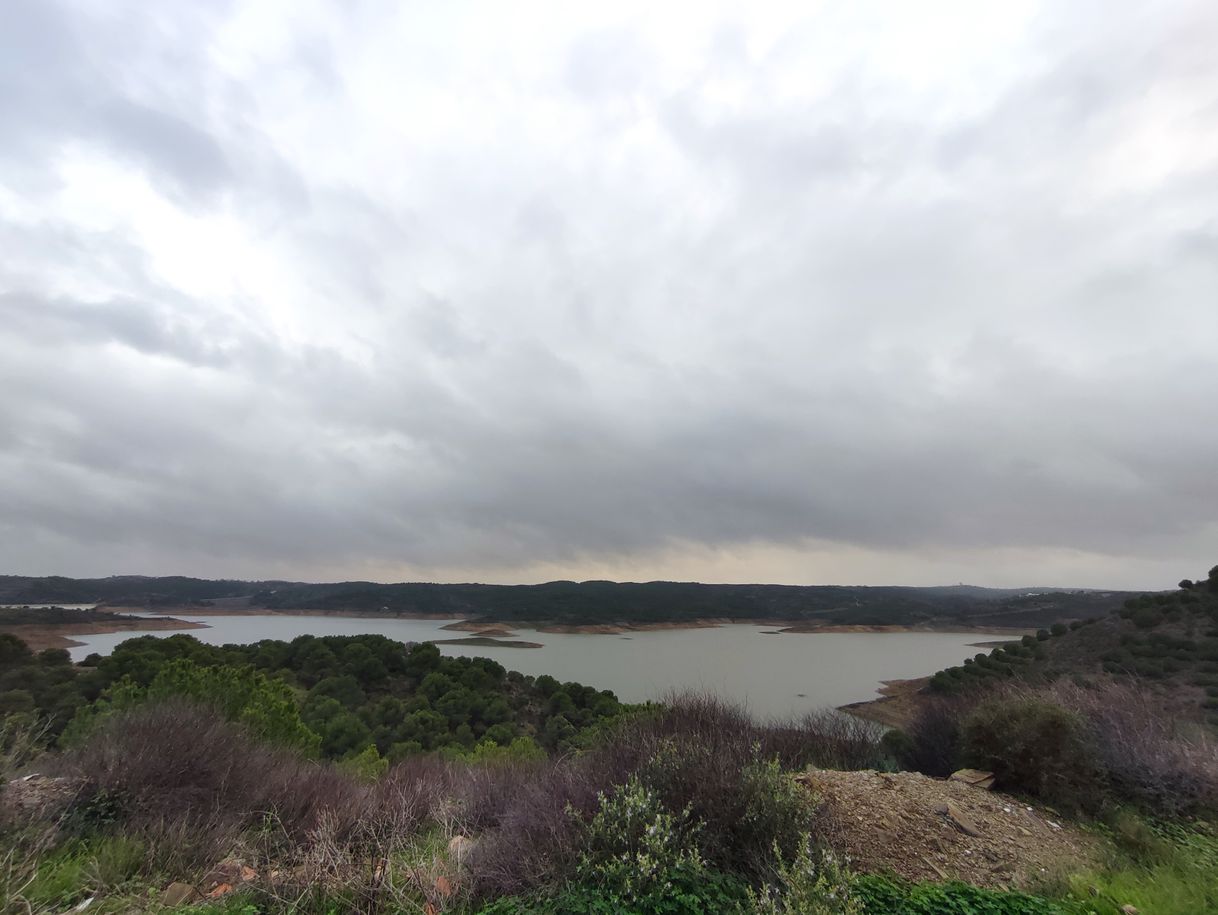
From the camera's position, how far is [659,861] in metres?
4.53

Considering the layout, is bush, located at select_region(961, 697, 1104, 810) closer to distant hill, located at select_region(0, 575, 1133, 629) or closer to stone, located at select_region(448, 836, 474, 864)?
stone, located at select_region(448, 836, 474, 864)

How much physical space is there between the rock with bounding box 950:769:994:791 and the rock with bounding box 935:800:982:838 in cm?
162

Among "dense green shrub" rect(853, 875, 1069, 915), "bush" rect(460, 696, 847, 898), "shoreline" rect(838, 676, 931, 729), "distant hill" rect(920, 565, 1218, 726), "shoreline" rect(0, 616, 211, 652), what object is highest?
"bush" rect(460, 696, 847, 898)

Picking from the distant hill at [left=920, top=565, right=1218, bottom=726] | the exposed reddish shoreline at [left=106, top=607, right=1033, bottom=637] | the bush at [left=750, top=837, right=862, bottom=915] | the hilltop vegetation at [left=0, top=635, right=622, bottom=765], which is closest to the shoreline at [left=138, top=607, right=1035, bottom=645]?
the exposed reddish shoreline at [left=106, top=607, right=1033, bottom=637]

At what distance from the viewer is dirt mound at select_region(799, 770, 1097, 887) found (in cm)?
580

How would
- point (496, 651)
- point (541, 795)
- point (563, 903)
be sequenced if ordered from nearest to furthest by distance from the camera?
point (563, 903) → point (541, 795) → point (496, 651)

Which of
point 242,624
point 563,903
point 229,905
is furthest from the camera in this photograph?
point 242,624

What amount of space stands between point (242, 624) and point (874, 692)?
226ft

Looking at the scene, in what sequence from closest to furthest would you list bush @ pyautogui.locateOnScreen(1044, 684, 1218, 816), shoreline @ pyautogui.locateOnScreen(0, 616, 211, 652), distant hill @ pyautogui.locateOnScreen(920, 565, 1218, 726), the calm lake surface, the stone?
the stone < bush @ pyautogui.locateOnScreen(1044, 684, 1218, 816) < distant hill @ pyautogui.locateOnScreen(920, 565, 1218, 726) < the calm lake surface < shoreline @ pyautogui.locateOnScreen(0, 616, 211, 652)

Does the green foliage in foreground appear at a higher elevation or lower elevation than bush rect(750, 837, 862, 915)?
lower

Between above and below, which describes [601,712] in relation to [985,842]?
below

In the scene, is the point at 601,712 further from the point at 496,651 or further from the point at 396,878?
the point at 496,651

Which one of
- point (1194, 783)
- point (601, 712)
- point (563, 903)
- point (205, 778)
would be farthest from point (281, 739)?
point (601, 712)

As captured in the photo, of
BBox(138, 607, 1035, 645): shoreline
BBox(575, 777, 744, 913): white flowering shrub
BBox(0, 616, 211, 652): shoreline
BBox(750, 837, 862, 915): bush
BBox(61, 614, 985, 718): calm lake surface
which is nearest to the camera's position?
BBox(750, 837, 862, 915): bush
